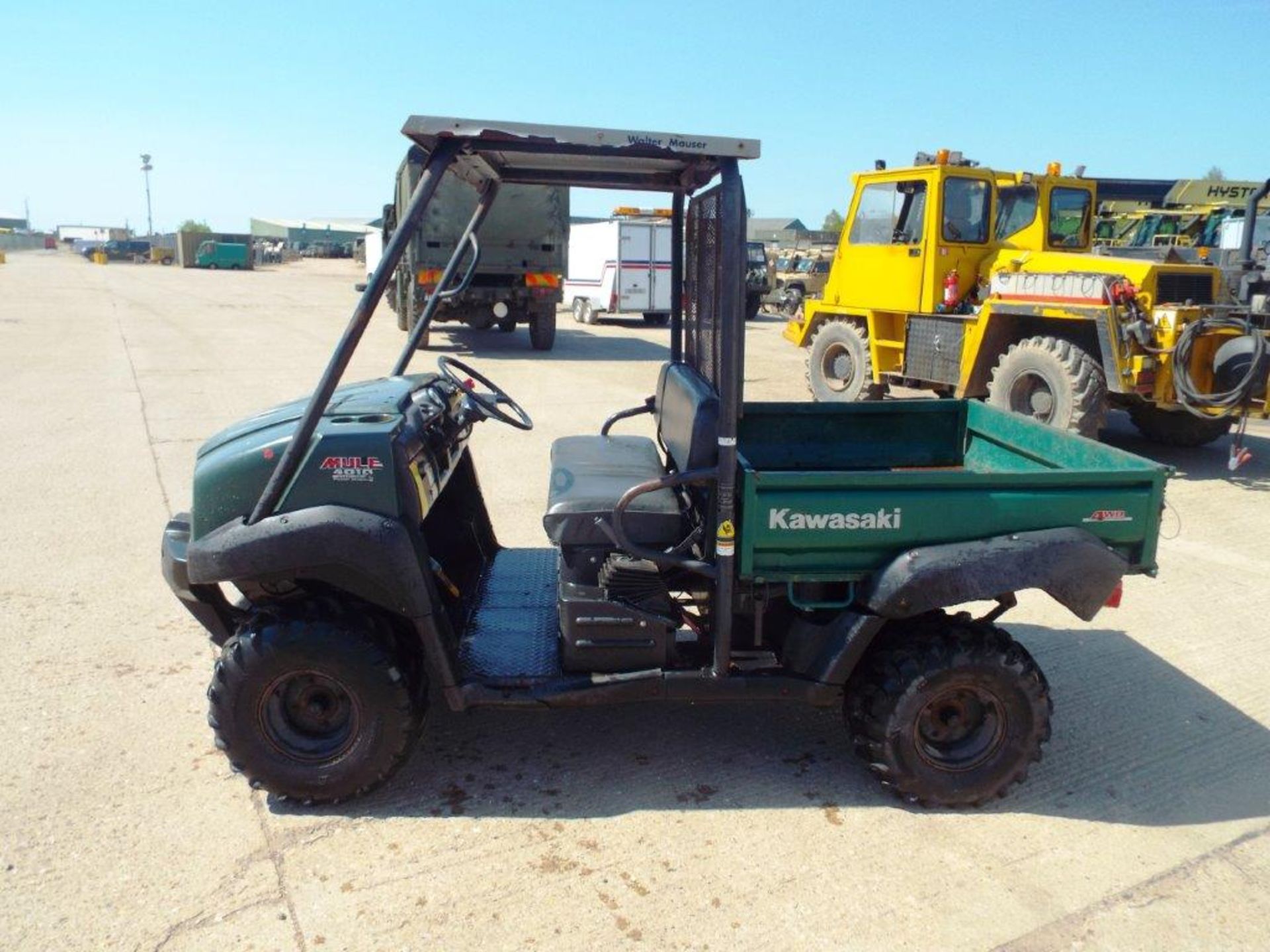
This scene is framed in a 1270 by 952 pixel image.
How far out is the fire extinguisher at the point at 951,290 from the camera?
9414 mm

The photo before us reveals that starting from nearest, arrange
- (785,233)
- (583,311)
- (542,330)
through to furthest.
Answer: (542,330)
(583,311)
(785,233)

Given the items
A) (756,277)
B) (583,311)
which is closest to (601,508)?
(583,311)

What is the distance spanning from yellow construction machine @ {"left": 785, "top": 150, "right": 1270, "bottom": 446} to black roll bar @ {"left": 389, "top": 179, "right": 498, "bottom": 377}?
554cm

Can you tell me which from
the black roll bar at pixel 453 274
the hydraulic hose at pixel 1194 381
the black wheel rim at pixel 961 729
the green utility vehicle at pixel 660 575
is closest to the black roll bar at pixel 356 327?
the green utility vehicle at pixel 660 575

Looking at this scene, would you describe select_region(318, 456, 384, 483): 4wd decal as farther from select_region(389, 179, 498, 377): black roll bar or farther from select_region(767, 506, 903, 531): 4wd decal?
select_region(767, 506, 903, 531): 4wd decal

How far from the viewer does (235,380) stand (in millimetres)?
12000

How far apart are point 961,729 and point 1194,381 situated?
18.5 feet

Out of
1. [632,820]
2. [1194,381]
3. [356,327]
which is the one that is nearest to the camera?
[356,327]

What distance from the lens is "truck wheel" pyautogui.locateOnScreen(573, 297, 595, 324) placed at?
73.5 ft

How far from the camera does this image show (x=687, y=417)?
11.3 feet

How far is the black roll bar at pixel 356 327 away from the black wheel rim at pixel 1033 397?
21.0 ft

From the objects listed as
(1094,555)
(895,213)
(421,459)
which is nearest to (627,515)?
(421,459)

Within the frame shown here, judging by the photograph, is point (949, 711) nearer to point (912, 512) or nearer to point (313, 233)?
point (912, 512)

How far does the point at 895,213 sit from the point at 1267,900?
800 cm
